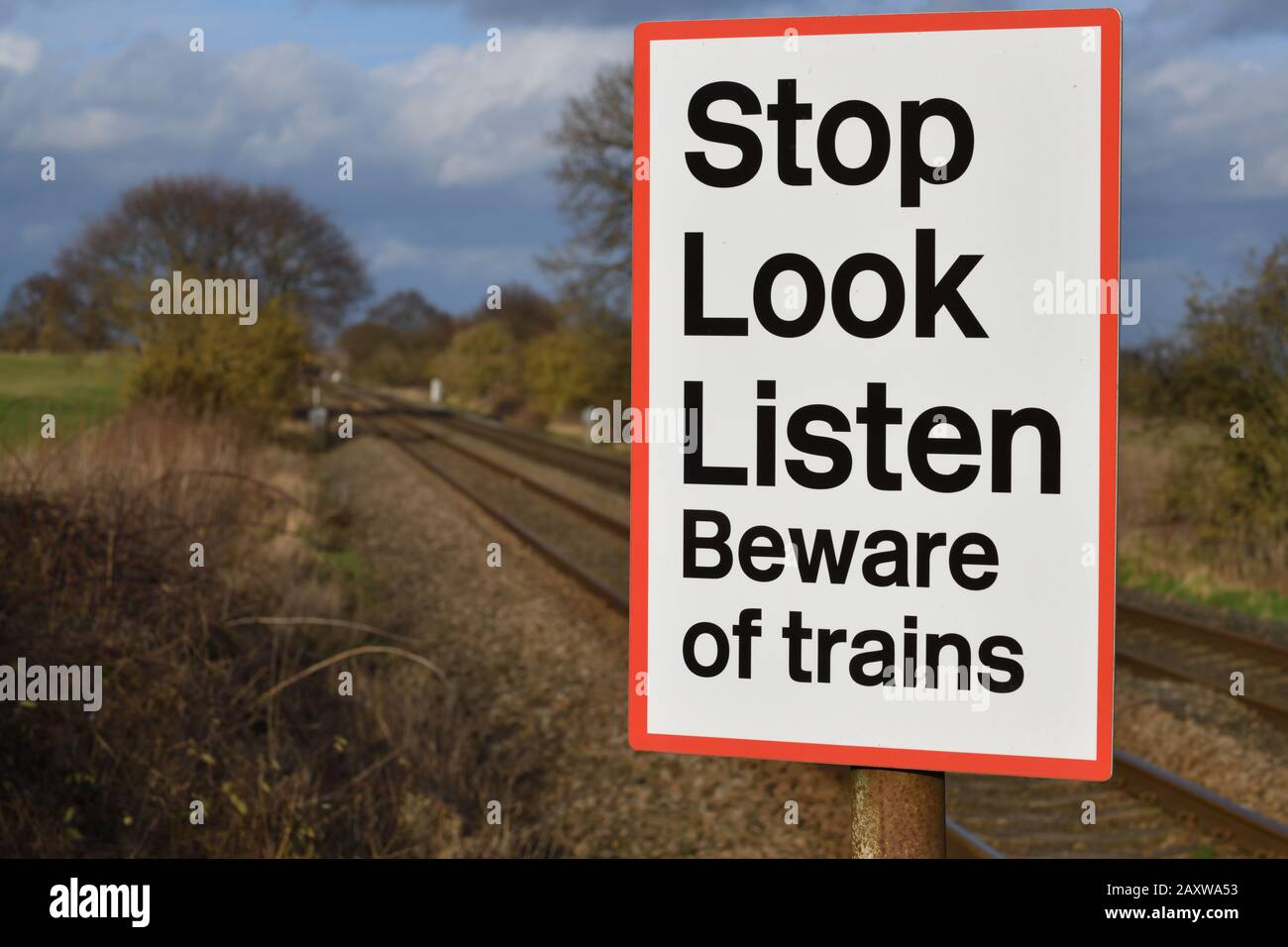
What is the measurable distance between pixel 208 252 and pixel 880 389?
31912mm

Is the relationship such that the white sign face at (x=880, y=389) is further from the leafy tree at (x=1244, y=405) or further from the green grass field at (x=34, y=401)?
the leafy tree at (x=1244, y=405)

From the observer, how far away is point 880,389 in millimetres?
1529

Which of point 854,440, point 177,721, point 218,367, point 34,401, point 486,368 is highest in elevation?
point 486,368

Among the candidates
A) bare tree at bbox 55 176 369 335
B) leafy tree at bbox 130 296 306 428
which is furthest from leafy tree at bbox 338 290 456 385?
leafy tree at bbox 130 296 306 428

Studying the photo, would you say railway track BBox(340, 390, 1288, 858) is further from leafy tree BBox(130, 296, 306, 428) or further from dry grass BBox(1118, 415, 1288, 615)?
leafy tree BBox(130, 296, 306, 428)

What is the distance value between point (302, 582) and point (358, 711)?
3219 mm

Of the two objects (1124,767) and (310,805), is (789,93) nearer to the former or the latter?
(310,805)

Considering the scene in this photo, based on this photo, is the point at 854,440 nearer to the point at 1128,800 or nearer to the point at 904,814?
the point at 904,814

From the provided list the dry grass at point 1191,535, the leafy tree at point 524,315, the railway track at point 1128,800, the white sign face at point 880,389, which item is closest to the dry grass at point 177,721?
the railway track at point 1128,800

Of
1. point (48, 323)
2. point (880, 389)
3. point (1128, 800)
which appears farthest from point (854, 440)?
point (48, 323)

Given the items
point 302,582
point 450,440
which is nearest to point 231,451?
point 302,582

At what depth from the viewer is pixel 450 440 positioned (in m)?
32.1

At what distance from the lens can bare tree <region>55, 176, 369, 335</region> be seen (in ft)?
69.7
